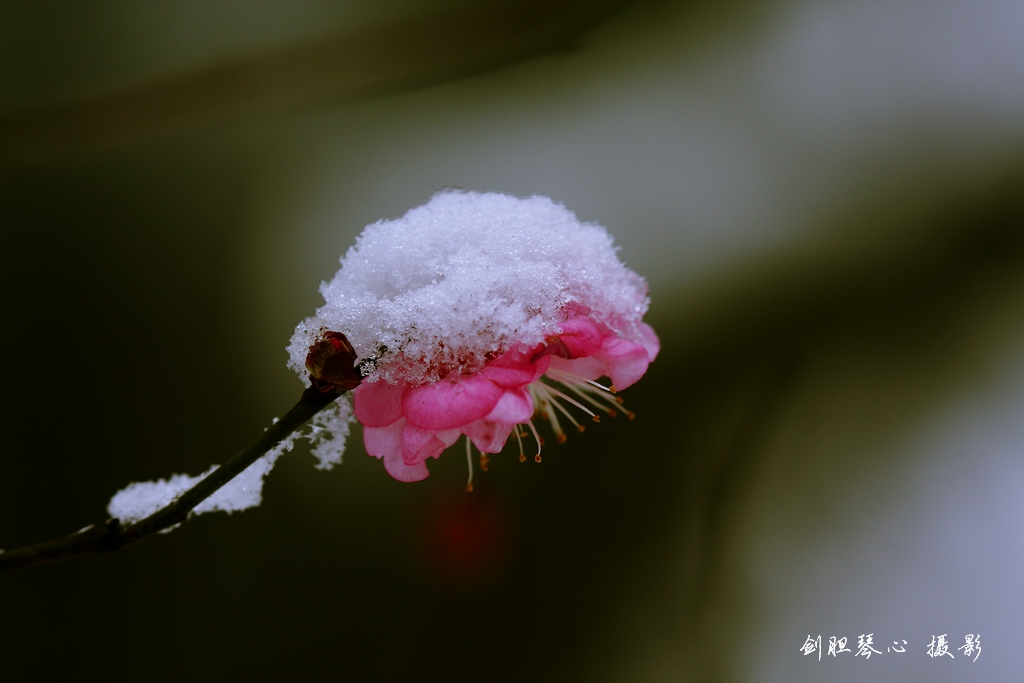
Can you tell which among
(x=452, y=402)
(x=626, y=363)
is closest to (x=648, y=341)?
(x=626, y=363)

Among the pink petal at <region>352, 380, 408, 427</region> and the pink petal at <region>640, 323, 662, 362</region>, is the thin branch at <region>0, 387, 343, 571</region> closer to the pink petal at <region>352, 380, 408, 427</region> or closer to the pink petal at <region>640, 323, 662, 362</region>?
the pink petal at <region>352, 380, 408, 427</region>

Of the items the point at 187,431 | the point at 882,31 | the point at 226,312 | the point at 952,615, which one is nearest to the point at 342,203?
the point at 226,312

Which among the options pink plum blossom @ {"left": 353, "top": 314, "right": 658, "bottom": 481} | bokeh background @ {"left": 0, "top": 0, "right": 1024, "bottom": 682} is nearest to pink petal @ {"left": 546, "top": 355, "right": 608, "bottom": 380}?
pink plum blossom @ {"left": 353, "top": 314, "right": 658, "bottom": 481}

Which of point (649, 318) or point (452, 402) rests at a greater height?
point (649, 318)

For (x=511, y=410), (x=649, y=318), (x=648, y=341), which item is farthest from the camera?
(x=649, y=318)

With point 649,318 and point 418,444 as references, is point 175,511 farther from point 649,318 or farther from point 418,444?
point 649,318

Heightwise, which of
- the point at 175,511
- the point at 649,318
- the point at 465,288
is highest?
the point at 649,318

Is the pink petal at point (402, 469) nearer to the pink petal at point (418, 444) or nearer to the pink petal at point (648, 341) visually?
the pink petal at point (418, 444)
